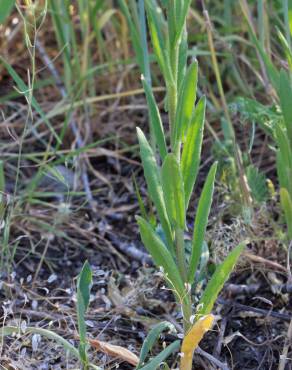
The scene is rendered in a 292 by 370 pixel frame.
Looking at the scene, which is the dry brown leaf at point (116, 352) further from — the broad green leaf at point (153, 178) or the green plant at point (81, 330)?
the broad green leaf at point (153, 178)

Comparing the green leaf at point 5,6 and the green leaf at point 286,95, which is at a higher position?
the green leaf at point 5,6

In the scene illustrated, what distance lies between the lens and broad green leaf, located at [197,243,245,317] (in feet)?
3.54

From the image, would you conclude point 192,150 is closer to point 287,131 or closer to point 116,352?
point 287,131

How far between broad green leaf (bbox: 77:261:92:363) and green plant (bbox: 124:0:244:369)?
4.0 inches

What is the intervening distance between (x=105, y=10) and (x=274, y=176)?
27.0 inches

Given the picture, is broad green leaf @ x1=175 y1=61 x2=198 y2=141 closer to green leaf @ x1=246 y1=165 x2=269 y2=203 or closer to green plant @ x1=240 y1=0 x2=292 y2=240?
green plant @ x1=240 y1=0 x2=292 y2=240

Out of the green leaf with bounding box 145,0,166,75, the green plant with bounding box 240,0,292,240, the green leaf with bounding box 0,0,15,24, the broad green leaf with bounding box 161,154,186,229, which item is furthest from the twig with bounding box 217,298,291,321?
the green leaf with bounding box 0,0,15,24

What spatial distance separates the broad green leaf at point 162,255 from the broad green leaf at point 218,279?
0.04 metres

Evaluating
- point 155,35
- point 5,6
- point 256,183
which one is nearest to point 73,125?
point 256,183

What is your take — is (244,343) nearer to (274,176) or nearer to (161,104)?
(274,176)

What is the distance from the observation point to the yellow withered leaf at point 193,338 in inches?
43.4

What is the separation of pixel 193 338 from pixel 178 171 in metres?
0.25

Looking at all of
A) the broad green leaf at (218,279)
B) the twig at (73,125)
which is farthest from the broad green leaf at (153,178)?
the twig at (73,125)

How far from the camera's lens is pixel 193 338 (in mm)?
1128
